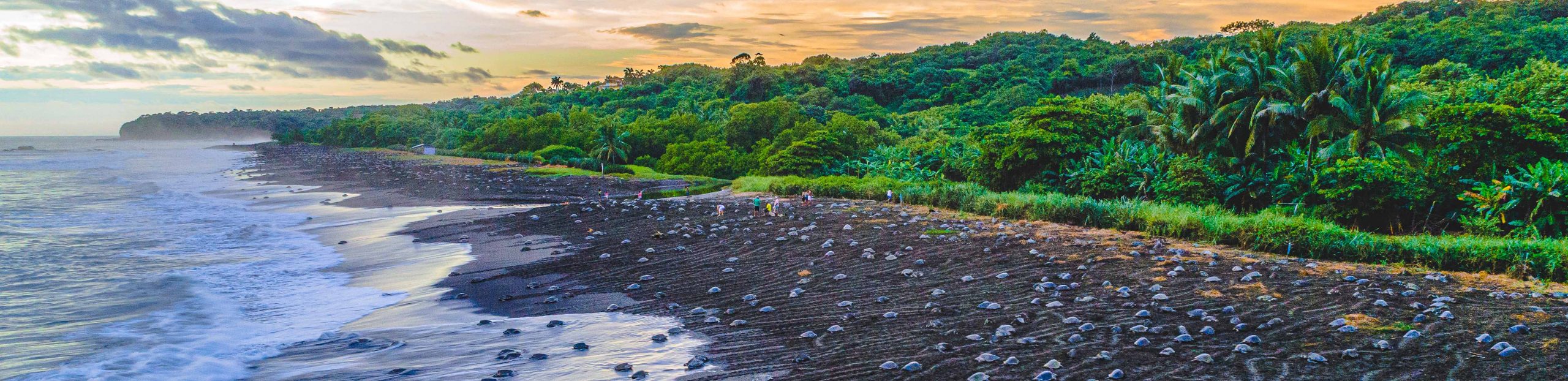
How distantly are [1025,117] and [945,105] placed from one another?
64619 mm

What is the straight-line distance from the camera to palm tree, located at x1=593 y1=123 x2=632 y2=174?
81000 millimetres

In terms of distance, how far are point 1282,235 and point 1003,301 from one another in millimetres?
10064

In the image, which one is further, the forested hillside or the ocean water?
the forested hillside

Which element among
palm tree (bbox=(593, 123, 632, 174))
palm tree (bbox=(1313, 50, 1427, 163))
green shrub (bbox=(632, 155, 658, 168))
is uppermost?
palm tree (bbox=(1313, 50, 1427, 163))

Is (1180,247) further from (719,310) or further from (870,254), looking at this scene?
(719,310)

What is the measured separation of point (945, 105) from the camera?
104 metres

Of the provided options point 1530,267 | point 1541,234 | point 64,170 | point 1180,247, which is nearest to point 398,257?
point 1180,247

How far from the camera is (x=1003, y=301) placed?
15.0 metres

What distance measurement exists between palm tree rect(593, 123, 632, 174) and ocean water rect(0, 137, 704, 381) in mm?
44853

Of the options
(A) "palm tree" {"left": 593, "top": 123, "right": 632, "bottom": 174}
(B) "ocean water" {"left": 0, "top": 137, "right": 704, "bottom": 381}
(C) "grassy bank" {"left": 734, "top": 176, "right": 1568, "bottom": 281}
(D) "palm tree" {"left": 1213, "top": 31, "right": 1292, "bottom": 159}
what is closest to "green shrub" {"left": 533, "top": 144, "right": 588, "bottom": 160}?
(A) "palm tree" {"left": 593, "top": 123, "right": 632, "bottom": 174}

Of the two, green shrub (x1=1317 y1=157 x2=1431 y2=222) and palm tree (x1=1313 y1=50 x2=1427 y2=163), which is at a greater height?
palm tree (x1=1313 y1=50 x2=1427 y2=163)

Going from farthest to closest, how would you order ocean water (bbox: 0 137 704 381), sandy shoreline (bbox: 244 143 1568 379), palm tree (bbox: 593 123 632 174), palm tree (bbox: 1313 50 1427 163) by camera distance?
palm tree (bbox: 593 123 632 174) < palm tree (bbox: 1313 50 1427 163) < ocean water (bbox: 0 137 704 381) < sandy shoreline (bbox: 244 143 1568 379)

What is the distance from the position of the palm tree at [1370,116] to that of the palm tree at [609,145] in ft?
204

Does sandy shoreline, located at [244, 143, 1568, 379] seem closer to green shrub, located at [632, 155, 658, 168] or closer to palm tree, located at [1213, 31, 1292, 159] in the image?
palm tree, located at [1213, 31, 1292, 159]
